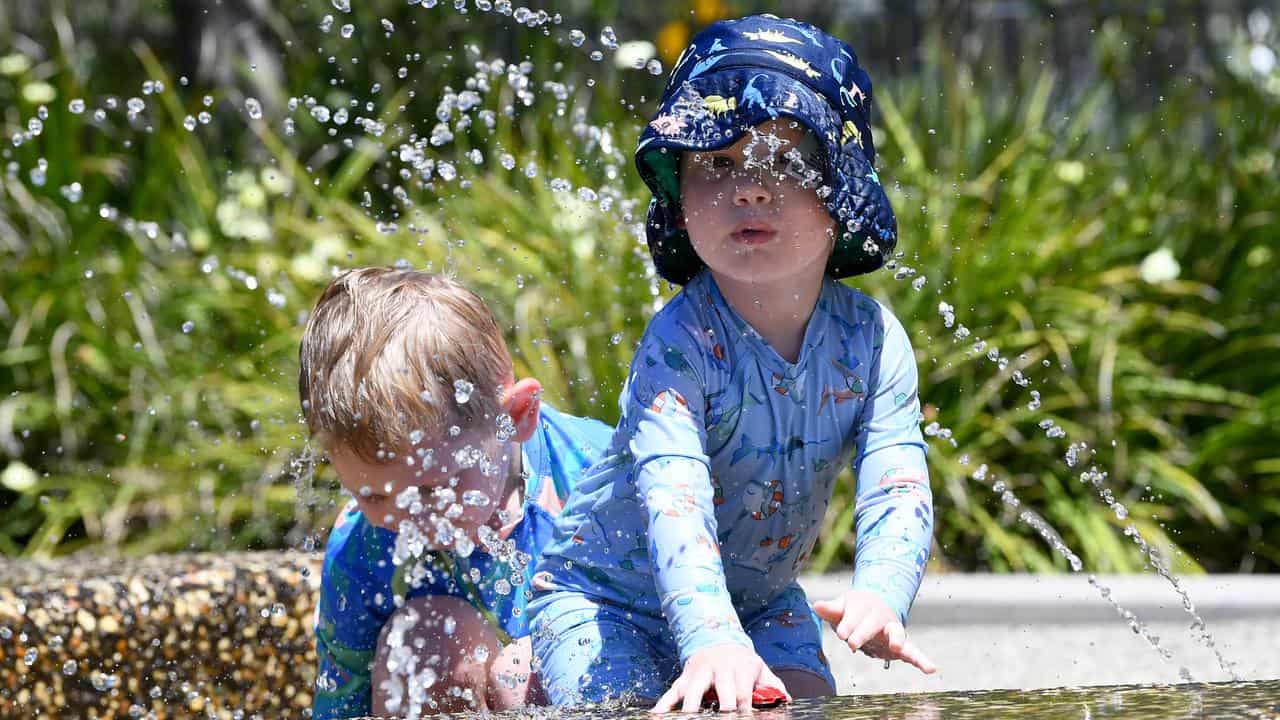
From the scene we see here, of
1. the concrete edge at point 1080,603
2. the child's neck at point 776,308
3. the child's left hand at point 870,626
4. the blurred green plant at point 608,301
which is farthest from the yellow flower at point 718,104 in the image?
the blurred green plant at point 608,301

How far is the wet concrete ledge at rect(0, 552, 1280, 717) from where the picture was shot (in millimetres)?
3037

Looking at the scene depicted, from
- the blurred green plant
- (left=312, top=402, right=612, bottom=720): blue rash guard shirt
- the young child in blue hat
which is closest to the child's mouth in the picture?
the young child in blue hat

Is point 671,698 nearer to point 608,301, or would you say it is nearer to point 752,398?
point 752,398

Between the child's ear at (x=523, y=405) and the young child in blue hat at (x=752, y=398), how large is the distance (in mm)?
142

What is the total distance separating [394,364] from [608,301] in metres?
2.35

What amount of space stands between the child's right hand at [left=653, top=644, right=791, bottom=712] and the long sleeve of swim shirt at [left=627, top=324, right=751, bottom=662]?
3cm

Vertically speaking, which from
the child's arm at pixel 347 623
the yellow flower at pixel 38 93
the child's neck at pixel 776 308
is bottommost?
the child's arm at pixel 347 623

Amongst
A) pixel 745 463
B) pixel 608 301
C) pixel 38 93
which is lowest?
pixel 745 463

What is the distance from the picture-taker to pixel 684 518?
6.95 ft

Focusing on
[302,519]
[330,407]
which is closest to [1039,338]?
[302,519]

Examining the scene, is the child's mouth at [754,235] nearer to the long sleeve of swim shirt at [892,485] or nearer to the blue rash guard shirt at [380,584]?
the long sleeve of swim shirt at [892,485]

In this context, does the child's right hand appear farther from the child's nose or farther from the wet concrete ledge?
the wet concrete ledge

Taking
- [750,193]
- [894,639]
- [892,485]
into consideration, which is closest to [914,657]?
[894,639]

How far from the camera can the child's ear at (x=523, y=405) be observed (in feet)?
8.13
